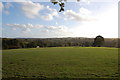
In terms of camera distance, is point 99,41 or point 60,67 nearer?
point 60,67

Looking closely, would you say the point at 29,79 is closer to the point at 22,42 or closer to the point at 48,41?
the point at 22,42

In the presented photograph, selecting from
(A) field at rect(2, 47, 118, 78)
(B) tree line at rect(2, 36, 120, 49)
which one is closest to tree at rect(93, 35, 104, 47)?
(B) tree line at rect(2, 36, 120, 49)

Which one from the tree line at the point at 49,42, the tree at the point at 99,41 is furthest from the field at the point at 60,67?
the tree at the point at 99,41

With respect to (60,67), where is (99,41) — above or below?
above

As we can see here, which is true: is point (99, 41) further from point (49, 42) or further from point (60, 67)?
point (60, 67)

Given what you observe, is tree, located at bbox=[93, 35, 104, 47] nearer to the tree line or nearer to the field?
the tree line

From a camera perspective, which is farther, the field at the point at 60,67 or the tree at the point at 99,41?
the tree at the point at 99,41

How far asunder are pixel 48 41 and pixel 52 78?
270 feet

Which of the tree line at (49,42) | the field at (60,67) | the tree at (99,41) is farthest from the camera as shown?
the tree at (99,41)

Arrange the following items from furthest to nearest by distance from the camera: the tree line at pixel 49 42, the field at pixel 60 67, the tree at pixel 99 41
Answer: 1. the tree at pixel 99 41
2. the tree line at pixel 49 42
3. the field at pixel 60 67

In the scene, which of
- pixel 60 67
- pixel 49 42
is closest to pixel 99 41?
pixel 49 42

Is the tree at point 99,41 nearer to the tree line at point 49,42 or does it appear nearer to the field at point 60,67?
the tree line at point 49,42

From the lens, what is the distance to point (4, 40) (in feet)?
223

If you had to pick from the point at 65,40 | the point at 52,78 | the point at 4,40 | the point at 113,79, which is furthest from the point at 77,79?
the point at 65,40
